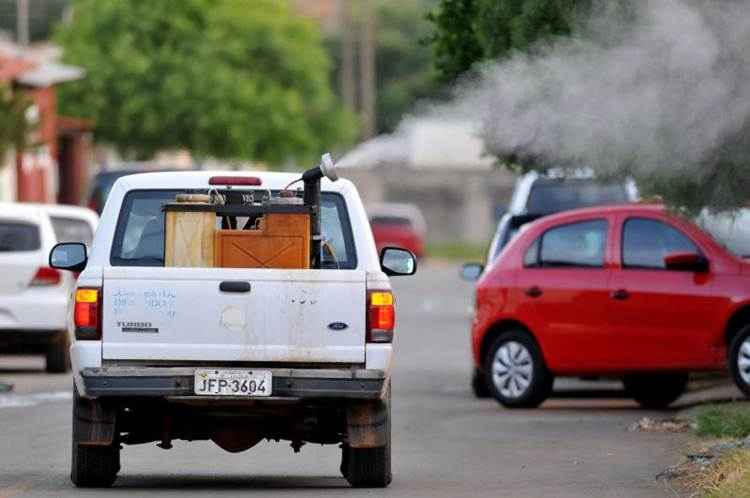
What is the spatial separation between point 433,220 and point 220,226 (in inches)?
2882

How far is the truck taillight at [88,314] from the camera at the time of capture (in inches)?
526

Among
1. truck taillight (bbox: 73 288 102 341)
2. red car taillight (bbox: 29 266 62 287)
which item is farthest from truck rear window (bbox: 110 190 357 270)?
red car taillight (bbox: 29 266 62 287)

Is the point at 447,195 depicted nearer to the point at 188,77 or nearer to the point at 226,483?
the point at 188,77

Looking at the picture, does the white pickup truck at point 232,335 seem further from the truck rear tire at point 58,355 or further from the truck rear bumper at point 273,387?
the truck rear tire at point 58,355

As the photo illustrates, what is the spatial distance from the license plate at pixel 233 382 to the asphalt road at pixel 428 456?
73 cm

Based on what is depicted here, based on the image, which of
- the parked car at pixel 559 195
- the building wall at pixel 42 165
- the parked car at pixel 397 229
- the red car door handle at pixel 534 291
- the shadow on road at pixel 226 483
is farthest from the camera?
the parked car at pixel 397 229

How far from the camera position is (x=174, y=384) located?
13.4 metres

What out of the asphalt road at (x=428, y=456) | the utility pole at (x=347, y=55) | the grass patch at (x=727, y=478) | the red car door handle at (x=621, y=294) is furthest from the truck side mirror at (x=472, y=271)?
the utility pole at (x=347, y=55)

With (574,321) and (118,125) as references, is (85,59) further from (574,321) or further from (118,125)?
(574,321)

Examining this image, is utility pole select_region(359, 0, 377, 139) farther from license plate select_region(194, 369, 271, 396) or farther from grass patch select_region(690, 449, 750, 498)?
license plate select_region(194, 369, 271, 396)

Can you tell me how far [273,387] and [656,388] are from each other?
351 inches

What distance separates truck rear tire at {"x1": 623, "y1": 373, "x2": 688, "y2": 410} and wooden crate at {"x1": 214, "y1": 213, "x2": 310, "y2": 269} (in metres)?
8.31

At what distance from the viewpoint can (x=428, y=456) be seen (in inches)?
655

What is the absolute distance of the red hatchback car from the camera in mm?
19906
